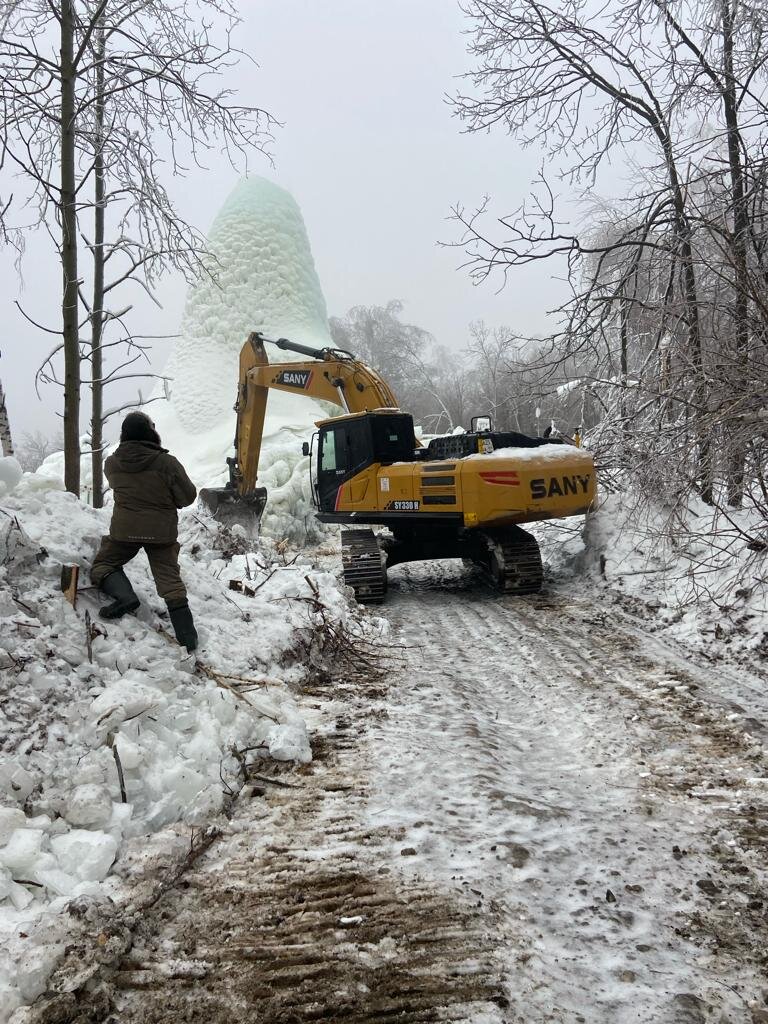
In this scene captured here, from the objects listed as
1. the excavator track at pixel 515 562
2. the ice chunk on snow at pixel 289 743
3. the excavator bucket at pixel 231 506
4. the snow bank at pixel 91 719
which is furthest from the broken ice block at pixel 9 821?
the excavator bucket at pixel 231 506

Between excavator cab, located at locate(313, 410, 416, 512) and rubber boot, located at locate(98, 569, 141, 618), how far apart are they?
538cm

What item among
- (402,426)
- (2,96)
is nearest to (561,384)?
(402,426)

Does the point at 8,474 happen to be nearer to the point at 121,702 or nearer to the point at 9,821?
the point at 121,702

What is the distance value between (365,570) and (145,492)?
4606mm

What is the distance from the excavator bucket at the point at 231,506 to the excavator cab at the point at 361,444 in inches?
84.2

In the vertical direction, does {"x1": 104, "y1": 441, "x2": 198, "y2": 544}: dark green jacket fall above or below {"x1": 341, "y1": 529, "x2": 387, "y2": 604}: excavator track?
above

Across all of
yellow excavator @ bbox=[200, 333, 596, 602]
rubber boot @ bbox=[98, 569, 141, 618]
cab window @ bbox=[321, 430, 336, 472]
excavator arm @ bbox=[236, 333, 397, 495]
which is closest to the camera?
rubber boot @ bbox=[98, 569, 141, 618]

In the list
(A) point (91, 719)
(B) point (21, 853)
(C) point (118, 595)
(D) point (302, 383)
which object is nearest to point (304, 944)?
(B) point (21, 853)

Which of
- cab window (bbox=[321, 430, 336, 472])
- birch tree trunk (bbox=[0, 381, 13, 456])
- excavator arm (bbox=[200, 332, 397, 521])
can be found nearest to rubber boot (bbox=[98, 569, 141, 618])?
birch tree trunk (bbox=[0, 381, 13, 456])

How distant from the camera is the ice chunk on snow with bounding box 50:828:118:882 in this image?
2.39 m

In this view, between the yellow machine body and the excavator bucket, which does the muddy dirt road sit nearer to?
the yellow machine body

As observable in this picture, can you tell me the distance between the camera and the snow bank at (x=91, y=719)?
231cm

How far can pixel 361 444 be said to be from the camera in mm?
9359

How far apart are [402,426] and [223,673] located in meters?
5.83
